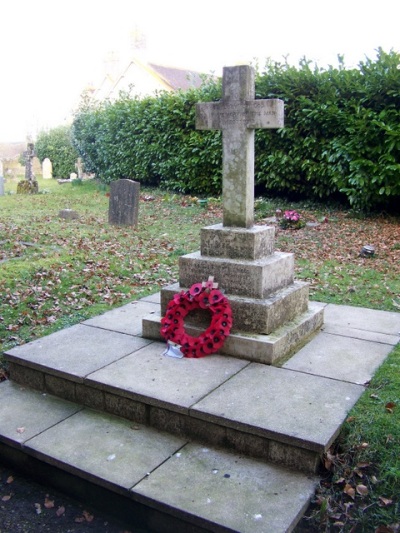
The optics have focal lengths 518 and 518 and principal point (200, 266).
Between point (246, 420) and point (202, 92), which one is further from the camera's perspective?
point (202, 92)

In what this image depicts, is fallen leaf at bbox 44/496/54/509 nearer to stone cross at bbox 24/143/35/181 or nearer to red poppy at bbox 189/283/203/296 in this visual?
red poppy at bbox 189/283/203/296

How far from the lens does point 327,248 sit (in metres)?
9.11

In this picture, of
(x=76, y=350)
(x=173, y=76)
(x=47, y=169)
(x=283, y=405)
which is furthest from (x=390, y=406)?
(x=173, y=76)

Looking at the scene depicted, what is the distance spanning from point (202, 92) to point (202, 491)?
1321 cm

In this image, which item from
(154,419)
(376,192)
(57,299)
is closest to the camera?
(154,419)

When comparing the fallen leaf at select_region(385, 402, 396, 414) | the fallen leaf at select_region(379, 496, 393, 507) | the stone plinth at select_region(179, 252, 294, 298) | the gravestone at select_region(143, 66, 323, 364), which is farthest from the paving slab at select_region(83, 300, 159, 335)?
the fallen leaf at select_region(379, 496, 393, 507)

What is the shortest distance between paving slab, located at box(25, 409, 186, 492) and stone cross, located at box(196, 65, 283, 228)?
6.71ft

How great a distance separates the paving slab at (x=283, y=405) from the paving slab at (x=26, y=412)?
110 cm

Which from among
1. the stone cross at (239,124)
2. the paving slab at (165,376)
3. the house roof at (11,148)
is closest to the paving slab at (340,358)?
the paving slab at (165,376)

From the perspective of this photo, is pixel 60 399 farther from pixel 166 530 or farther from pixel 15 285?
pixel 15 285

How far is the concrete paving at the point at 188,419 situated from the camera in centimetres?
291

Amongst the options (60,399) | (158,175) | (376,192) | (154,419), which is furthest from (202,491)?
(158,175)

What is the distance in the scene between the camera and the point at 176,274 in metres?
7.31

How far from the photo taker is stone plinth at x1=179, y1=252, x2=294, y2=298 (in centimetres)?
438
